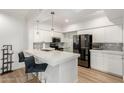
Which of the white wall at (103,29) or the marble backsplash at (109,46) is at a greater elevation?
the white wall at (103,29)

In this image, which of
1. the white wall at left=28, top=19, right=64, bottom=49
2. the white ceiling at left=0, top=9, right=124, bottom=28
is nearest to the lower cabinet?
the white ceiling at left=0, top=9, right=124, bottom=28

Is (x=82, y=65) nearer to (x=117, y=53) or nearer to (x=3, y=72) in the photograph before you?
(x=117, y=53)

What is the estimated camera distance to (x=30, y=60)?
2406mm

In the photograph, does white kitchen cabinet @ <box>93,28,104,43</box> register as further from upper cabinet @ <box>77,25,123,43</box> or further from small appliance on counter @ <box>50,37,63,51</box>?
small appliance on counter @ <box>50,37,63,51</box>

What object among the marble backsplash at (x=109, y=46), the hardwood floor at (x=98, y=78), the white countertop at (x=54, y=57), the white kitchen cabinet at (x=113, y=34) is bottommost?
the hardwood floor at (x=98, y=78)

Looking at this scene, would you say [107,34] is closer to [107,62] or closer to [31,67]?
[107,62]

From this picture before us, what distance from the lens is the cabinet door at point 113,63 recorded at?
3440mm

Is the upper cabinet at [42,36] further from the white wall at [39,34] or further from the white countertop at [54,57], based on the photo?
the white countertop at [54,57]

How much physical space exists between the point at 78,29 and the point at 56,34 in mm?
1646

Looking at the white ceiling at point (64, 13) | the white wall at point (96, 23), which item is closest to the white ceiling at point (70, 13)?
the white ceiling at point (64, 13)

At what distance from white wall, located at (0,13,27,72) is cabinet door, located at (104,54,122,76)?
374 centimetres

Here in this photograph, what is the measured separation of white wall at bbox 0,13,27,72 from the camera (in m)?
4.09

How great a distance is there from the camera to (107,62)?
3.84 metres

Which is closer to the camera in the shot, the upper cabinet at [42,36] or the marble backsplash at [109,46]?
the marble backsplash at [109,46]
